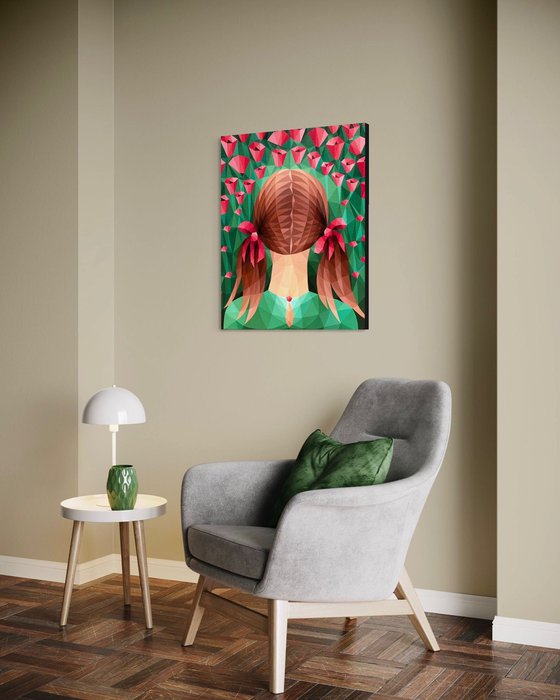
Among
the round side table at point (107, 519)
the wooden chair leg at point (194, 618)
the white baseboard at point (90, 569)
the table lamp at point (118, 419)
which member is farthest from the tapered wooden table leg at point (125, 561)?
the wooden chair leg at point (194, 618)

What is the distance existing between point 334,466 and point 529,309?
3.04 ft

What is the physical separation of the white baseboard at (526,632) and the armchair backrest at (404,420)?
0.70 meters

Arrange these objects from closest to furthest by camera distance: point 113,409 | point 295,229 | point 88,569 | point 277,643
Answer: point 277,643, point 113,409, point 295,229, point 88,569

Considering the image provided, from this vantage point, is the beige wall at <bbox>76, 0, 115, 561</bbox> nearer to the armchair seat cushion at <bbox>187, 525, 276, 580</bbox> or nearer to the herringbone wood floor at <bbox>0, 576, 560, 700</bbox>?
the herringbone wood floor at <bbox>0, 576, 560, 700</bbox>


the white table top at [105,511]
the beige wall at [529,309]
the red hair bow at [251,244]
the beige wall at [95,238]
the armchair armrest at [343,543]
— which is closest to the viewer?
the armchair armrest at [343,543]

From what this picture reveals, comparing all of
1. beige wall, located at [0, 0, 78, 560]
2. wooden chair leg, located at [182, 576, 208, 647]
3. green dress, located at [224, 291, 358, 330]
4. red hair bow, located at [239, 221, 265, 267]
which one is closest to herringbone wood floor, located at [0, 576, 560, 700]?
wooden chair leg, located at [182, 576, 208, 647]

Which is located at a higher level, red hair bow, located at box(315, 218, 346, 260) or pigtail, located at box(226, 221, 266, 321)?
red hair bow, located at box(315, 218, 346, 260)

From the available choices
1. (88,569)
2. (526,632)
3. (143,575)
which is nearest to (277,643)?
(143,575)

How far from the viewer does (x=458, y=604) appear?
3650 mm

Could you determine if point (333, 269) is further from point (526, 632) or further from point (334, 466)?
point (526, 632)

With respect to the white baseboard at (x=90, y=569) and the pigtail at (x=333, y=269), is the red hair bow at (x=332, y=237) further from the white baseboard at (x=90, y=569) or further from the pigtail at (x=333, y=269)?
the white baseboard at (x=90, y=569)

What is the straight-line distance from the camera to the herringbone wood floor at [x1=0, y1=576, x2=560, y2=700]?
2777 millimetres

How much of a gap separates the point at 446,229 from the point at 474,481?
104cm

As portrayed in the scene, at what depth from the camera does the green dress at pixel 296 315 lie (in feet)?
12.6
